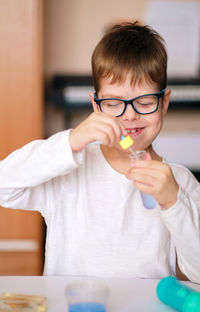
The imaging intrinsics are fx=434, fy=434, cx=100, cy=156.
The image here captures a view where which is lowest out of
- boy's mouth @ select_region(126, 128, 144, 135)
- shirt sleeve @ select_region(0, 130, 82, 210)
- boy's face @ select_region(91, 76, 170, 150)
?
shirt sleeve @ select_region(0, 130, 82, 210)

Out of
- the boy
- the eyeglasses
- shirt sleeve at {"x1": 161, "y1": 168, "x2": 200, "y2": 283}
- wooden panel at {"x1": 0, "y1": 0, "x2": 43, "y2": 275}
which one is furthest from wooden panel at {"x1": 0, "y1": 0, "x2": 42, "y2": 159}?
shirt sleeve at {"x1": 161, "y1": 168, "x2": 200, "y2": 283}

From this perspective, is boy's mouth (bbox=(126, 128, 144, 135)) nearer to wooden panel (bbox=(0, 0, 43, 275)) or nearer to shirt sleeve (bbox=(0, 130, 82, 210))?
shirt sleeve (bbox=(0, 130, 82, 210))

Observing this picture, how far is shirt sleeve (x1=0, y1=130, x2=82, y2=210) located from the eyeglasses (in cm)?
16

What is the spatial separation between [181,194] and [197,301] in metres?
0.26

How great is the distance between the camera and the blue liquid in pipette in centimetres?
68

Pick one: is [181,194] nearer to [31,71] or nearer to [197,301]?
[197,301]

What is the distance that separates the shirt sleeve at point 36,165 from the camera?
95cm

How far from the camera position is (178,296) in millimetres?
728

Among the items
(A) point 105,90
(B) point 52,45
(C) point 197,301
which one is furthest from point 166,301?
(B) point 52,45

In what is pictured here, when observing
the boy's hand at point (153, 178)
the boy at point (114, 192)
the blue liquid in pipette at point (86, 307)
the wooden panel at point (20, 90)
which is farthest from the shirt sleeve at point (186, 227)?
the wooden panel at point (20, 90)

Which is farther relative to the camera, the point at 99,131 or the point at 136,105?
the point at 136,105

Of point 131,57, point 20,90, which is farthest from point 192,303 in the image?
point 20,90

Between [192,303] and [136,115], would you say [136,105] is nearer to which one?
[136,115]

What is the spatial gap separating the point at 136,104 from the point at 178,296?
52 centimetres
